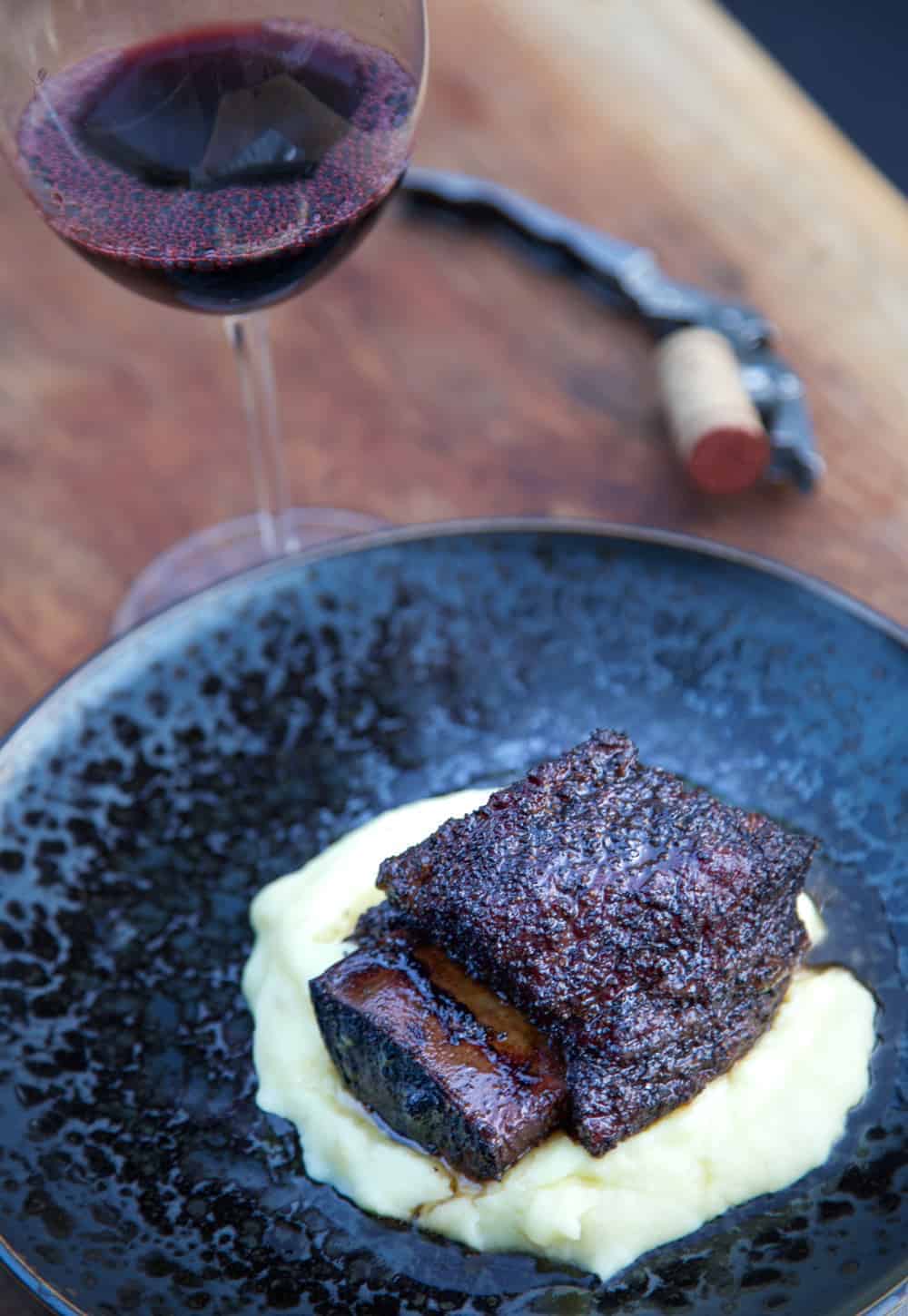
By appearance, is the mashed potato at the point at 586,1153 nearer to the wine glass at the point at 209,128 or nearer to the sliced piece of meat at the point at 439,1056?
the sliced piece of meat at the point at 439,1056

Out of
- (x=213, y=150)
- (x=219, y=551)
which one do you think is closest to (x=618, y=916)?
(x=213, y=150)

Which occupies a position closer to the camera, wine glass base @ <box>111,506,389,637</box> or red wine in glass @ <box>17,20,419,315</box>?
A: red wine in glass @ <box>17,20,419,315</box>

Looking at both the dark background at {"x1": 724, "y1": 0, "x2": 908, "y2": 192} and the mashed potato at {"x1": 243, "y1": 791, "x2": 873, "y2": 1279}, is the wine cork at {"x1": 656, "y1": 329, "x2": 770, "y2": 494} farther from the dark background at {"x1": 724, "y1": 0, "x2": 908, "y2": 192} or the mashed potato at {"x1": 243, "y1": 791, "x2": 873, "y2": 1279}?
the dark background at {"x1": 724, "y1": 0, "x2": 908, "y2": 192}

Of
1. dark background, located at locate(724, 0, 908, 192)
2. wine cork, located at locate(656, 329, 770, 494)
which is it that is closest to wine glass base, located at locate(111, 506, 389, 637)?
wine cork, located at locate(656, 329, 770, 494)

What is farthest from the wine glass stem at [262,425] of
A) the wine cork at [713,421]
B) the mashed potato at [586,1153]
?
the mashed potato at [586,1153]

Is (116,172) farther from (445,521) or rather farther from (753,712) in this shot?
(753,712)

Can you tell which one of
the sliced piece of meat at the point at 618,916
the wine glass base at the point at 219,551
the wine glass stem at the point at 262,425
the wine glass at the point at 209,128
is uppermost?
the wine glass at the point at 209,128

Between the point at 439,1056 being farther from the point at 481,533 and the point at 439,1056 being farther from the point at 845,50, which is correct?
the point at 845,50

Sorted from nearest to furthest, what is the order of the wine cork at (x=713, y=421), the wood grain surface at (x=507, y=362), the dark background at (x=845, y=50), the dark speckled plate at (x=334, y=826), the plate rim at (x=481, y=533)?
the dark speckled plate at (x=334, y=826)
the plate rim at (x=481, y=533)
the wine cork at (x=713, y=421)
the wood grain surface at (x=507, y=362)
the dark background at (x=845, y=50)
